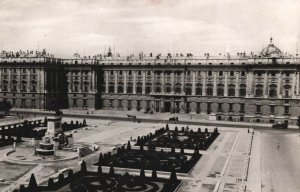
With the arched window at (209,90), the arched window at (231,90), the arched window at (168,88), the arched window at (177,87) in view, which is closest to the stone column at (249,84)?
the arched window at (231,90)

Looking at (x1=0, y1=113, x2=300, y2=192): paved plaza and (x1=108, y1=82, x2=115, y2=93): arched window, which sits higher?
(x1=108, y1=82, x2=115, y2=93): arched window

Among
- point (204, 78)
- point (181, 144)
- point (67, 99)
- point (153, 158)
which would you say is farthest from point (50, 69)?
point (153, 158)

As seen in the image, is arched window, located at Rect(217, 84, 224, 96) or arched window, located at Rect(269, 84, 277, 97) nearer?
arched window, located at Rect(269, 84, 277, 97)

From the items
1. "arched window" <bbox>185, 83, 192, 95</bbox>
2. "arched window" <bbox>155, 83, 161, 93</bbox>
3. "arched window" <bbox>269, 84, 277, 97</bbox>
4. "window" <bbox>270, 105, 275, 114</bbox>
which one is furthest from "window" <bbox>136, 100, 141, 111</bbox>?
"window" <bbox>270, 105, 275, 114</bbox>

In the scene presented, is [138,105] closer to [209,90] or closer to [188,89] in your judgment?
[188,89]

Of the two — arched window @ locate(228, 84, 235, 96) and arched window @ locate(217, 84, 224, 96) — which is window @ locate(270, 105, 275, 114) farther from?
arched window @ locate(217, 84, 224, 96)
